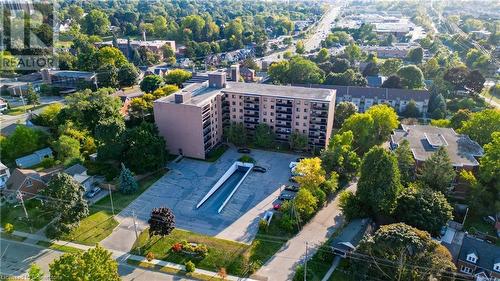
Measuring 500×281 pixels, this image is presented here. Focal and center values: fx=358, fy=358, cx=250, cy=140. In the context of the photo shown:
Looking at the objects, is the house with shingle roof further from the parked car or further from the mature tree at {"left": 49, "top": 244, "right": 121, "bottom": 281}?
the parked car

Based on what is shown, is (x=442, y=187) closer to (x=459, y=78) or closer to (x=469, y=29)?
(x=459, y=78)

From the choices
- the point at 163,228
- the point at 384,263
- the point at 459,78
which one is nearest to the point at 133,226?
the point at 163,228

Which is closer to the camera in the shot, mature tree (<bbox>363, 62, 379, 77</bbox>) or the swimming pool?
the swimming pool

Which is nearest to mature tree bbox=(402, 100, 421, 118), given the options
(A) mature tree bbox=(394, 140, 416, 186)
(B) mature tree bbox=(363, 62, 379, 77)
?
(B) mature tree bbox=(363, 62, 379, 77)

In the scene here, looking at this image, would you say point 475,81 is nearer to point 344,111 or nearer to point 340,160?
point 344,111

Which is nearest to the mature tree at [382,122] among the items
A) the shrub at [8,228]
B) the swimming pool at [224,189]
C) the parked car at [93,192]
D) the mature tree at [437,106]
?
the mature tree at [437,106]

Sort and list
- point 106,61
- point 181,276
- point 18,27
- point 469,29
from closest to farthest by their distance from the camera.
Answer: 1. point 181,276
2. point 106,61
3. point 18,27
4. point 469,29

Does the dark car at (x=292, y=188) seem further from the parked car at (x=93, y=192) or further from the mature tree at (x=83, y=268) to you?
the mature tree at (x=83, y=268)
